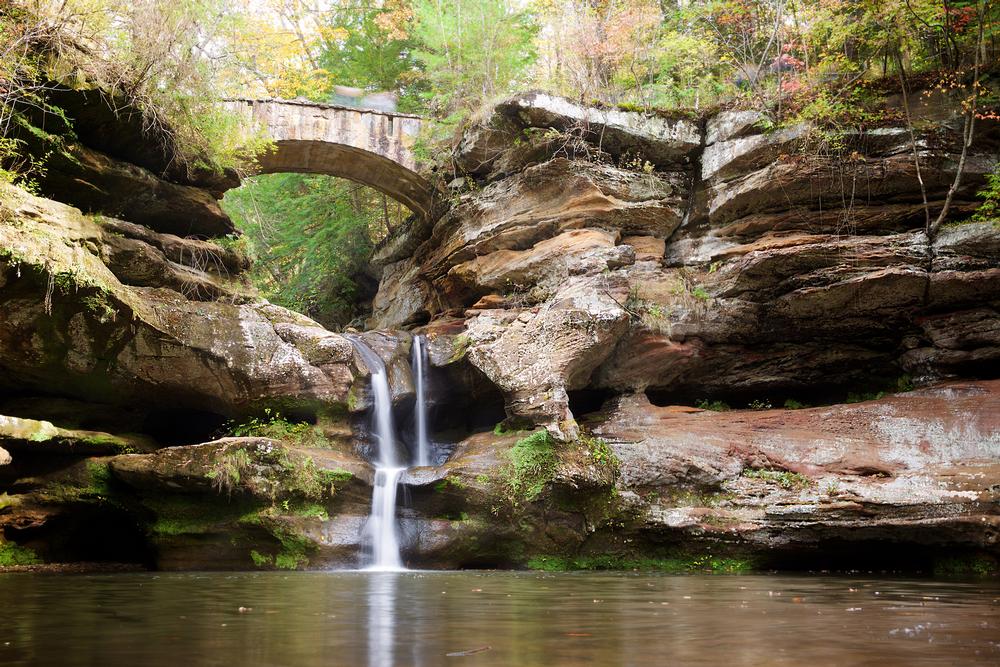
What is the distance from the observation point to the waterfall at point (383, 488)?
1159 cm

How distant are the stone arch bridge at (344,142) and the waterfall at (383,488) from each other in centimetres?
665

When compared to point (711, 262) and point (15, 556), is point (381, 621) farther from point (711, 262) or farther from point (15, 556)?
point (711, 262)

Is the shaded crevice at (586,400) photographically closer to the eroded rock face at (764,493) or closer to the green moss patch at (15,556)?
the eroded rock face at (764,493)

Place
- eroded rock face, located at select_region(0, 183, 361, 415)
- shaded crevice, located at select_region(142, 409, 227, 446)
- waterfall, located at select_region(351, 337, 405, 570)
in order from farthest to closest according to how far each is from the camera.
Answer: shaded crevice, located at select_region(142, 409, 227, 446), waterfall, located at select_region(351, 337, 405, 570), eroded rock face, located at select_region(0, 183, 361, 415)

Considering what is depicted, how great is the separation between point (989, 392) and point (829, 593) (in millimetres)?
7783

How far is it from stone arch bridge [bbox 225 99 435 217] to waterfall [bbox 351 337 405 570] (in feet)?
21.8

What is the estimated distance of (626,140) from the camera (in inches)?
647

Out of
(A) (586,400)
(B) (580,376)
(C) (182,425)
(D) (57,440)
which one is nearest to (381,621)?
(D) (57,440)

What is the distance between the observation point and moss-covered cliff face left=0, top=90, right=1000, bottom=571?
10961mm

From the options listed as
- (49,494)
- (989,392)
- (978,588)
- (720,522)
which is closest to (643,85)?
(989,392)

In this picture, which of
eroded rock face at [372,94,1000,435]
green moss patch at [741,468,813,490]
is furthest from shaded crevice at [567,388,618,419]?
green moss patch at [741,468,813,490]

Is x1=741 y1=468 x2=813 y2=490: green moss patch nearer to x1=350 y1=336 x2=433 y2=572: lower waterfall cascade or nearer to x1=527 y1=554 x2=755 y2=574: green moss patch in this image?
x1=527 y1=554 x2=755 y2=574: green moss patch

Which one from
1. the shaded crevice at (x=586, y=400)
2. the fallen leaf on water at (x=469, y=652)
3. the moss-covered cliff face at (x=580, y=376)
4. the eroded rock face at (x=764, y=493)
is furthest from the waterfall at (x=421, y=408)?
the fallen leaf on water at (x=469, y=652)

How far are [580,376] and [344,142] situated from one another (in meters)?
8.85
